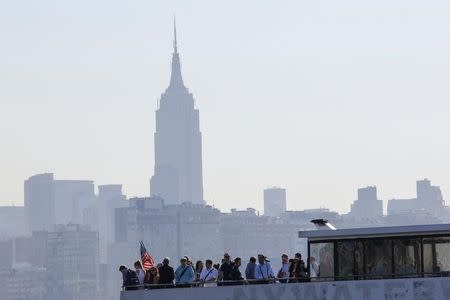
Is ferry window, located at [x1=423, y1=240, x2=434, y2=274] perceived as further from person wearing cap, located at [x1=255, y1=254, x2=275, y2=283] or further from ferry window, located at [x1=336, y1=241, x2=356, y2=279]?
person wearing cap, located at [x1=255, y1=254, x2=275, y2=283]

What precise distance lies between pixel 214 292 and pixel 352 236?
296 cm

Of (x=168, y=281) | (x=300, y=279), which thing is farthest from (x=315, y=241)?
(x=168, y=281)

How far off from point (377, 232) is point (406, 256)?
69cm

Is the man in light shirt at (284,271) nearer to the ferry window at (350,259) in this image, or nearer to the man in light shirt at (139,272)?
the ferry window at (350,259)

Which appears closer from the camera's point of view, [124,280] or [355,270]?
[355,270]

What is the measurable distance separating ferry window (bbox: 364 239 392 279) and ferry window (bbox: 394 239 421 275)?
13cm

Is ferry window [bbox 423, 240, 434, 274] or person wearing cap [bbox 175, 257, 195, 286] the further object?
person wearing cap [bbox 175, 257, 195, 286]

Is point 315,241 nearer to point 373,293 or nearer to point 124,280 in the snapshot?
point 373,293

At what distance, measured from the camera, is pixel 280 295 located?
36656mm

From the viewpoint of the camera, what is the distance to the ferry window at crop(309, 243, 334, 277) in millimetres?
36344

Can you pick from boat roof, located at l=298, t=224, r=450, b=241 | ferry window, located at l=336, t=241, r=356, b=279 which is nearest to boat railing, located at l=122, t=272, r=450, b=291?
ferry window, located at l=336, t=241, r=356, b=279

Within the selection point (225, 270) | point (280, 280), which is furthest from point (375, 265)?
point (225, 270)

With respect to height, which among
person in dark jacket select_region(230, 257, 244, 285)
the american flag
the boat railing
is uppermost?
the american flag

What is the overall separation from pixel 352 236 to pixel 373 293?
43.1 inches
